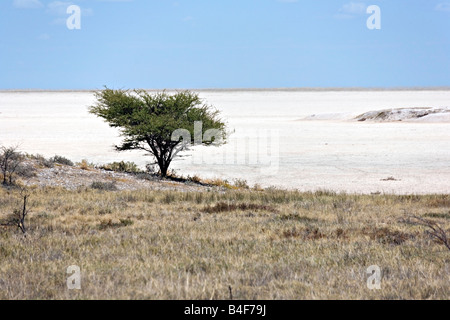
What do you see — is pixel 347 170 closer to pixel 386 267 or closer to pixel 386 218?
pixel 386 218

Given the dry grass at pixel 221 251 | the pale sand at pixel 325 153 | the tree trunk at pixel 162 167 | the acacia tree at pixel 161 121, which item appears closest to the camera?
the dry grass at pixel 221 251

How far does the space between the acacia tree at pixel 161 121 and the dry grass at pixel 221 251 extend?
35.6ft

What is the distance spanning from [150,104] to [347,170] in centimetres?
1078

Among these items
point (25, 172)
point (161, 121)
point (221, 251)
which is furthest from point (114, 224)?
point (161, 121)

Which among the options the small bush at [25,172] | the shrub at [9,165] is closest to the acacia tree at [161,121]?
the shrub at [9,165]

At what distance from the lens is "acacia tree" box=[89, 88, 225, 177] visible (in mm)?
25484

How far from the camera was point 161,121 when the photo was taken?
25.1 meters

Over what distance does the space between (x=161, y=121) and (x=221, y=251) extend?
16847 millimetres

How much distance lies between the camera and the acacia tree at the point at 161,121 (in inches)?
1003

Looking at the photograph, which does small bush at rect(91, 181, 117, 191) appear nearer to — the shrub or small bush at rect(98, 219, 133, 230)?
the shrub

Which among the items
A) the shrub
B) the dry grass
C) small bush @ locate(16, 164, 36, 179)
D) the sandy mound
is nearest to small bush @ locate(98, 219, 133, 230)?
the dry grass

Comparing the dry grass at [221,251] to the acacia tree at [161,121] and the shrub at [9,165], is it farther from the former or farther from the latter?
the acacia tree at [161,121]

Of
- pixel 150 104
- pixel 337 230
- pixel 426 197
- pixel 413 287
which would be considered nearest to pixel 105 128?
pixel 150 104

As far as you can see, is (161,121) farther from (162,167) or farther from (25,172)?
(25,172)
